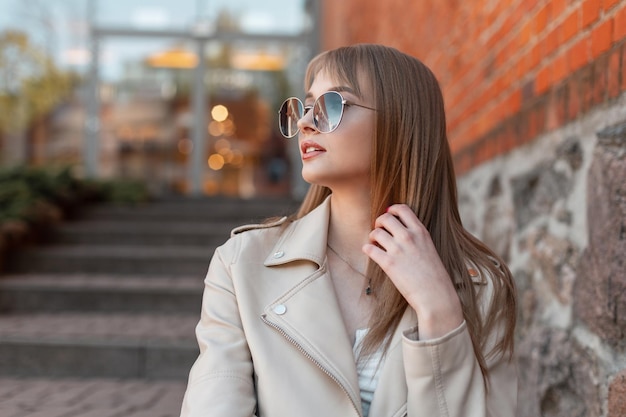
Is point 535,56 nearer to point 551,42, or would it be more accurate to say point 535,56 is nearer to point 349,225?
point 551,42

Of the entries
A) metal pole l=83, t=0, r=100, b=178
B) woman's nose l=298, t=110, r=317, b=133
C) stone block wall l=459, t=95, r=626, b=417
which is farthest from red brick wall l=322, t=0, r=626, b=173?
metal pole l=83, t=0, r=100, b=178

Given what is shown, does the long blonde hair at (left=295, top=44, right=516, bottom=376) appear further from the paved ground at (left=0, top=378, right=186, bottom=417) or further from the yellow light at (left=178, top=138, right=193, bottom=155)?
the yellow light at (left=178, top=138, right=193, bottom=155)

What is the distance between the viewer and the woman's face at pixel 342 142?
1969 mm

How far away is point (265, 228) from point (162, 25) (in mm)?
10720

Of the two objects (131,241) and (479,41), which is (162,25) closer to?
(131,241)

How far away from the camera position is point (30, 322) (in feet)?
16.4

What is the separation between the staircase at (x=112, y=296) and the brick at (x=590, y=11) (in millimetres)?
1234

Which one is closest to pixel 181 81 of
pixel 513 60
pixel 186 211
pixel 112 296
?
pixel 186 211

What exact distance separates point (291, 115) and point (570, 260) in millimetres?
1215

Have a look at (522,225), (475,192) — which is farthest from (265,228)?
(475,192)

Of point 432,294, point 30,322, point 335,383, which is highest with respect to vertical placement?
point 432,294

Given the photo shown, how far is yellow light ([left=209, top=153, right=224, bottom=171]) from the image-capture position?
12.2 m

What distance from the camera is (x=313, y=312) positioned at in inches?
75.1

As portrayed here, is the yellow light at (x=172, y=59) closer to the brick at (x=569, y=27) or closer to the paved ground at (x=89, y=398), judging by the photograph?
the paved ground at (x=89, y=398)
